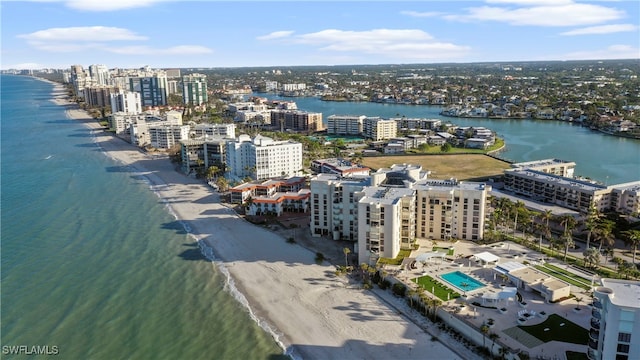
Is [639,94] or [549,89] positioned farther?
[549,89]

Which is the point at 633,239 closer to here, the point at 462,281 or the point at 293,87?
the point at 462,281

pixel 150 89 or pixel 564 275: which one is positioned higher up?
pixel 150 89

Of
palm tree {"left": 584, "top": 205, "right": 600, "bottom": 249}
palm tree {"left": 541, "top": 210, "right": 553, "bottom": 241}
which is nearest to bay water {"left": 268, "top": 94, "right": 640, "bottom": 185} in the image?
palm tree {"left": 584, "top": 205, "right": 600, "bottom": 249}

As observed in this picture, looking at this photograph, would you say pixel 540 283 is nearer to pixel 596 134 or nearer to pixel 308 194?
pixel 308 194

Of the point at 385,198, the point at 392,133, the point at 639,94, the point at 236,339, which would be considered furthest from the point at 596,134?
the point at 236,339

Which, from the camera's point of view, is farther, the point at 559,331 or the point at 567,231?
the point at 567,231

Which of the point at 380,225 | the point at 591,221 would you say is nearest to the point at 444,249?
the point at 380,225
